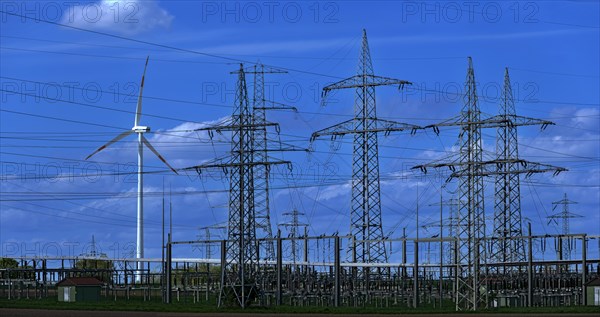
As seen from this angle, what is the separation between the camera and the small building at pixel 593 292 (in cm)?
6253

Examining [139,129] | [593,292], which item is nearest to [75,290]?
[139,129]

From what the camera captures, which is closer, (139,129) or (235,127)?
(235,127)

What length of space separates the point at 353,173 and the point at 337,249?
616 centimetres

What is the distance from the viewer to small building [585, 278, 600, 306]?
62531mm

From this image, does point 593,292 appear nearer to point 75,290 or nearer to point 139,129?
point 75,290

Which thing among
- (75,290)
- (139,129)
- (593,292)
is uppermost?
(139,129)

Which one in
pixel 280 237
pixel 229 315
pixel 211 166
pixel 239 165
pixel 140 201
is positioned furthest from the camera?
pixel 140 201

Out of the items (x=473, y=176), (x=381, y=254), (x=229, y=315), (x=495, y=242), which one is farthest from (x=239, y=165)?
(x=495, y=242)

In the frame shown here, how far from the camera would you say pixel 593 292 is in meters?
63.3

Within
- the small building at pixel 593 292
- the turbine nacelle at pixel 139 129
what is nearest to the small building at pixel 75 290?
the turbine nacelle at pixel 139 129

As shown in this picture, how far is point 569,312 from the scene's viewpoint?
165 ft

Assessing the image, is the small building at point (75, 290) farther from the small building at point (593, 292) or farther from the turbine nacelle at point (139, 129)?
the small building at point (593, 292)

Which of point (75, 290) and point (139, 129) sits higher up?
point (139, 129)

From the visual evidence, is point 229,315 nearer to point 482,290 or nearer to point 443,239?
point 443,239
